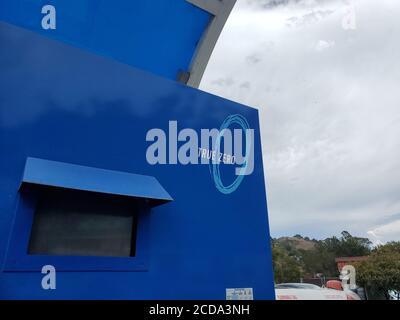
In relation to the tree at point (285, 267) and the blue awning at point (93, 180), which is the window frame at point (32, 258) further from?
the tree at point (285, 267)

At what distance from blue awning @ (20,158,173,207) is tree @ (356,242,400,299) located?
68.0 feet

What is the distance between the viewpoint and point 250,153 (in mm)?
2979

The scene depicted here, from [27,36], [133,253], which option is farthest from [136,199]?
[27,36]

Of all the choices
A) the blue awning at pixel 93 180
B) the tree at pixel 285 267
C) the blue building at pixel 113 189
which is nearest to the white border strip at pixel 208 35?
the blue building at pixel 113 189

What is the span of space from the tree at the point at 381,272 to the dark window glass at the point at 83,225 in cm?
2076

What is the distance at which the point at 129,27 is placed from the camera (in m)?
3.93

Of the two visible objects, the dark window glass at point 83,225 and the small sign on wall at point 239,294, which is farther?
the small sign on wall at point 239,294

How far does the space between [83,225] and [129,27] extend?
100 inches

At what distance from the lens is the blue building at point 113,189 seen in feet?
6.48

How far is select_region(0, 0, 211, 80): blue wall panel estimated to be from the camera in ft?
10.9

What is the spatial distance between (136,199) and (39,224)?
1.91ft

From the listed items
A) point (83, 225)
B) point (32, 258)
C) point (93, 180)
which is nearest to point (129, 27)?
point (93, 180)

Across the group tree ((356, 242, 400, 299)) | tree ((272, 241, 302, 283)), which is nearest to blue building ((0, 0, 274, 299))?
tree ((356, 242, 400, 299))

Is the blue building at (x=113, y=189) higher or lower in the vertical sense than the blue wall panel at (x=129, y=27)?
lower
